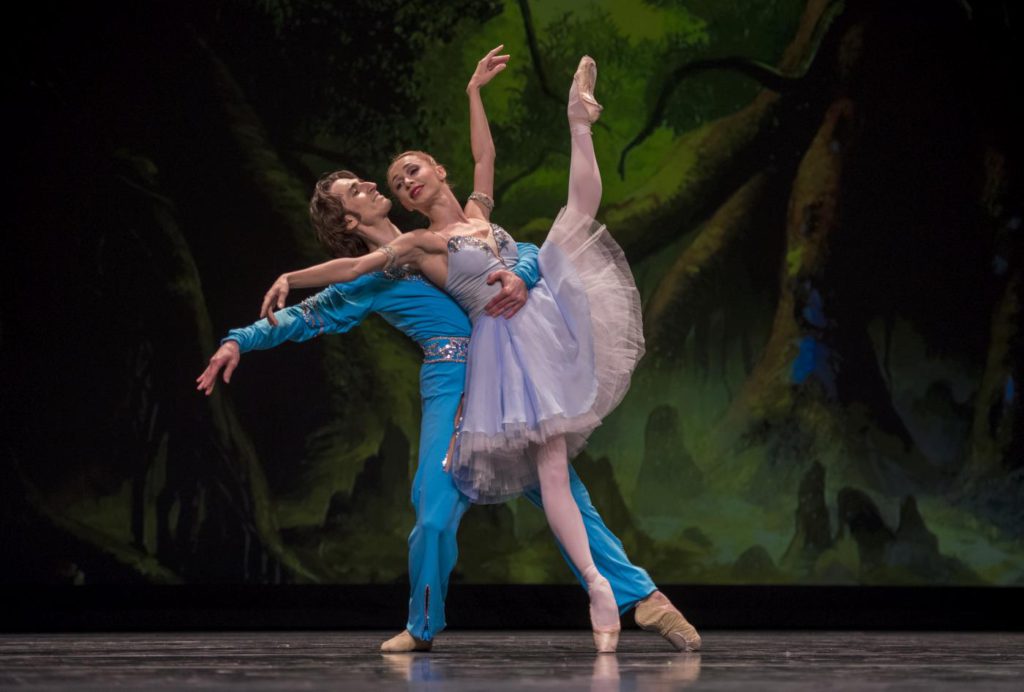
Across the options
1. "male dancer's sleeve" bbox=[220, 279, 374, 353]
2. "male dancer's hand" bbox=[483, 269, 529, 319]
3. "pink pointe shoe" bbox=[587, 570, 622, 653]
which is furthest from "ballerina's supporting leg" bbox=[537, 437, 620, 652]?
"male dancer's sleeve" bbox=[220, 279, 374, 353]

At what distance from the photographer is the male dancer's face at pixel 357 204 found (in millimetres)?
3338

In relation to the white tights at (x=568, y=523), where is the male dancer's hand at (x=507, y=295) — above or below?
above

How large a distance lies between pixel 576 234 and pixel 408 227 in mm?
2253

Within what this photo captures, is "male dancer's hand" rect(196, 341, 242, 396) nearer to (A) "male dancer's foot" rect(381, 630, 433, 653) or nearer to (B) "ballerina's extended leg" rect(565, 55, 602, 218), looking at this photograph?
(A) "male dancer's foot" rect(381, 630, 433, 653)

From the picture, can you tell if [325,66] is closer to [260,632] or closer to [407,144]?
[407,144]

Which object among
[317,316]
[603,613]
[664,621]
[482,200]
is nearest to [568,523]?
[603,613]

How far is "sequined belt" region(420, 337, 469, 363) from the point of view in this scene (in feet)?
10.6

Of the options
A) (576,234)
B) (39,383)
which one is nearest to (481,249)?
(576,234)

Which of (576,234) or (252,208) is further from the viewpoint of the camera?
(252,208)

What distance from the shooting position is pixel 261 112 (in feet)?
17.4

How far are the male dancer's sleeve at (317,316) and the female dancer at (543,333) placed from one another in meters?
0.10

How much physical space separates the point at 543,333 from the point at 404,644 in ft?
2.58

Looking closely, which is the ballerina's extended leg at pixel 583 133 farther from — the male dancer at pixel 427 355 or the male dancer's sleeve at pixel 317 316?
the male dancer's sleeve at pixel 317 316

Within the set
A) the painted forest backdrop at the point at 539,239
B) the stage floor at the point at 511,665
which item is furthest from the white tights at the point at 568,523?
the painted forest backdrop at the point at 539,239
